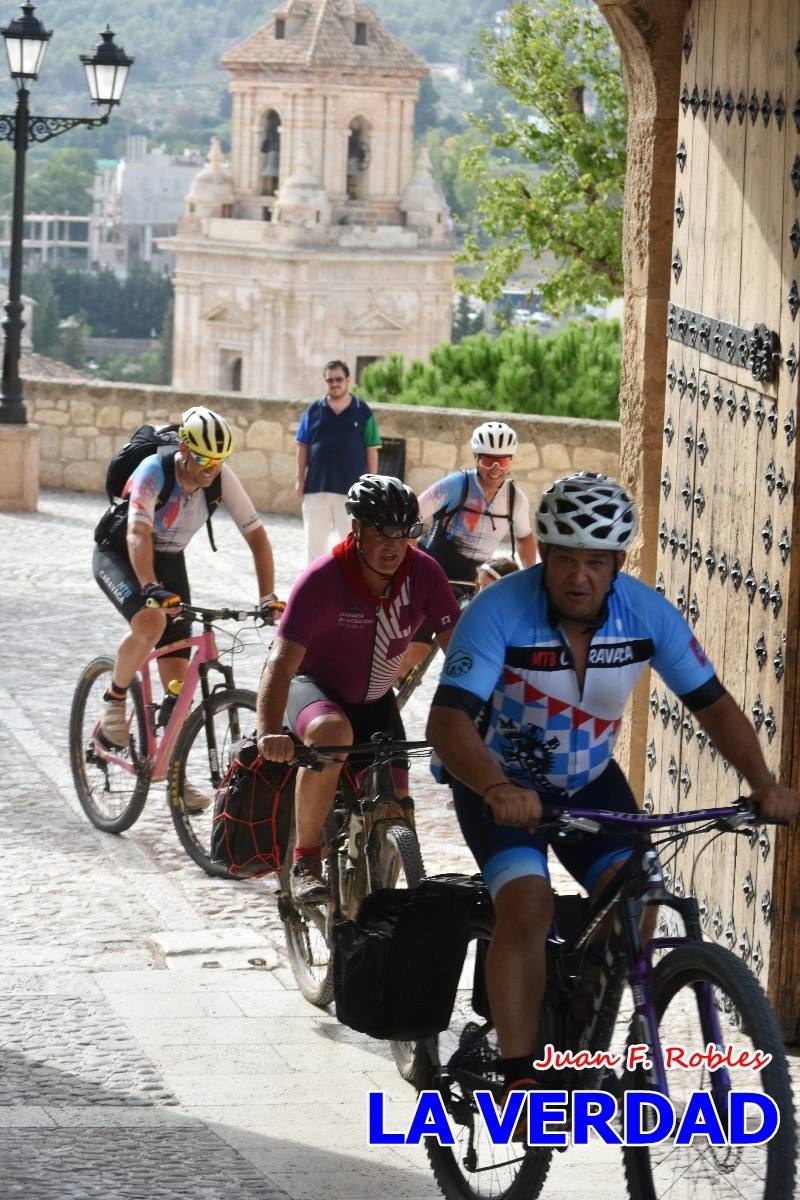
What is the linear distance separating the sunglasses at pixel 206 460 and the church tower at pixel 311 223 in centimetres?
7432

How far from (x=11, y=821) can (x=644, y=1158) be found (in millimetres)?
4894

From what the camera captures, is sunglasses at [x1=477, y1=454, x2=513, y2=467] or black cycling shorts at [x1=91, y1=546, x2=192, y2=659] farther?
sunglasses at [x1=477, y1=454, x2=513, y2=467]

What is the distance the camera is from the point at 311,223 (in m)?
82.4

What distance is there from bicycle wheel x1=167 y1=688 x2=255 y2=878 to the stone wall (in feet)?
31.7

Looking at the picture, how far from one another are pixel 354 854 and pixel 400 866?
34 cm

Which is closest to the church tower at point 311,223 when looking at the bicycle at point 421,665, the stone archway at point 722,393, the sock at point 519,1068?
the bicycle at point 421,665

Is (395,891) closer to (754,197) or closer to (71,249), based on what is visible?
(754,197)

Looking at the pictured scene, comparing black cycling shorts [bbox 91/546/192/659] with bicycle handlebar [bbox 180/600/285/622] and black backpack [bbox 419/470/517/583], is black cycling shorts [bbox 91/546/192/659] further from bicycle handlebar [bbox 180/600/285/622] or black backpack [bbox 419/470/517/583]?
black backpack [bbox 419/470/517/583]

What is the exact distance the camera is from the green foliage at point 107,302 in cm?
12912

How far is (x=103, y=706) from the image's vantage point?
8.74 m

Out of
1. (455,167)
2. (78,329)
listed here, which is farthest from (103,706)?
(455,167)

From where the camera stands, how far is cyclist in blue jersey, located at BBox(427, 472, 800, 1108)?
4.62 m

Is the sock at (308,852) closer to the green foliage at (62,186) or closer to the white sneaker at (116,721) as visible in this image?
the white sneaker at (116,721)

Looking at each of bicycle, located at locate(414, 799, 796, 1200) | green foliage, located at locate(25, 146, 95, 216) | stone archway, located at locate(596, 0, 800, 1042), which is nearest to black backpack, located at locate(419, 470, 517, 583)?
stone archway, located at locate(596, 0, 800, 1042)
